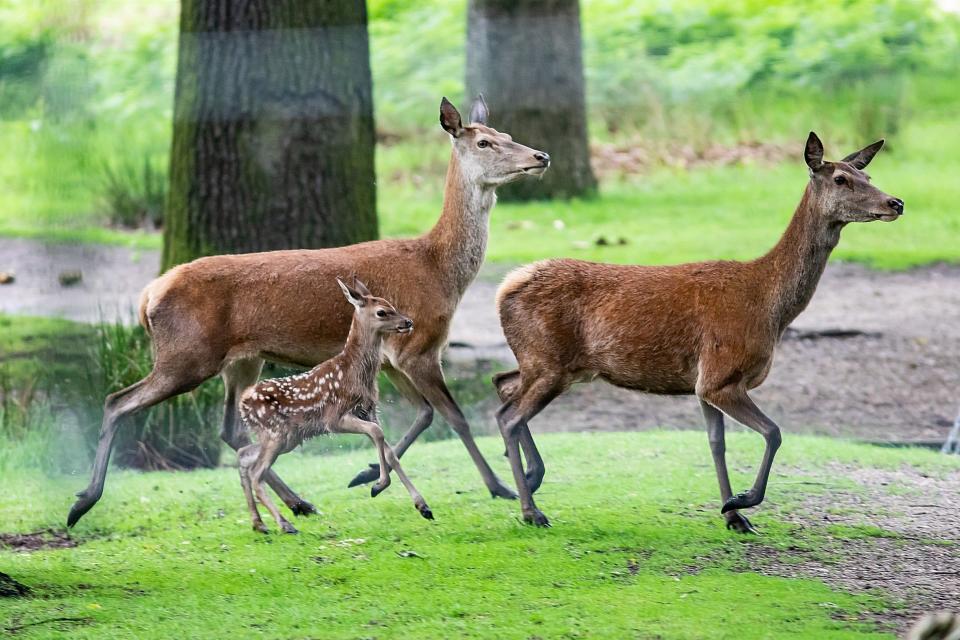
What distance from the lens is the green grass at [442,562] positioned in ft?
17.1

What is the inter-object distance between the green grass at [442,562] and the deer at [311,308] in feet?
1.27

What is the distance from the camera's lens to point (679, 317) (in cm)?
680

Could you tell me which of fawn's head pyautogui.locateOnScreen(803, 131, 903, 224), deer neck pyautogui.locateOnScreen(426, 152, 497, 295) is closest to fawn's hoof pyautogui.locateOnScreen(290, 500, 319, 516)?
deer neck pyautogui.locateOnScreen(426, 152, 497, 295)

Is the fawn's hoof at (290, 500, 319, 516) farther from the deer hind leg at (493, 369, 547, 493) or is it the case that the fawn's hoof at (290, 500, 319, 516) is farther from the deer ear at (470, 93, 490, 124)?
the deer ear at (470, 93, 490, 124)

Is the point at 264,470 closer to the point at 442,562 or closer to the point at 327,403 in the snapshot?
the point at 327,403

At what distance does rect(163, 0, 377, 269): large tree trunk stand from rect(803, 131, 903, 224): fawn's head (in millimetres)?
4252

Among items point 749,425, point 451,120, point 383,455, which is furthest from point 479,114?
point 749,425

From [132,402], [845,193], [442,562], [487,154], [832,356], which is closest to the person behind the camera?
[442,562]

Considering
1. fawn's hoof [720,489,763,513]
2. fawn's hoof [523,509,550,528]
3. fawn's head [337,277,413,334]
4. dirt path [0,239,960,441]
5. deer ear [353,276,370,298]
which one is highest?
deer ear [353,276,370,298]

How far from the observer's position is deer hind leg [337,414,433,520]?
21.0 feet

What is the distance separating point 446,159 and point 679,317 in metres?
12.5

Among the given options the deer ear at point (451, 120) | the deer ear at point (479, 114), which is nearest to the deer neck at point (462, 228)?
the deer ear at point (451, 120)

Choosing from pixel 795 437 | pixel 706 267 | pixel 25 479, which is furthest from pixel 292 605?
pixel 795 437

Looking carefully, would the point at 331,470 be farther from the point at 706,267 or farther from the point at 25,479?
the point at 706,267
